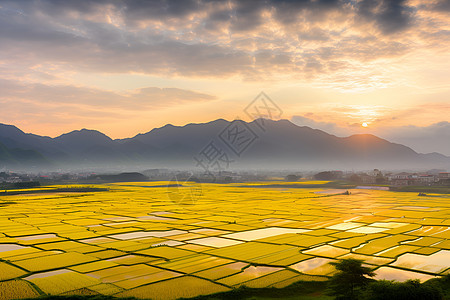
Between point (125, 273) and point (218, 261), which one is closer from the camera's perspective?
point (125, 273)

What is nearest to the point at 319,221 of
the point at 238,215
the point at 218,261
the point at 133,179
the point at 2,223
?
the point at 238,215

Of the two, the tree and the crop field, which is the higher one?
→ the tree

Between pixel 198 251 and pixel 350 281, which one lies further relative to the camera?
pixel 198 251

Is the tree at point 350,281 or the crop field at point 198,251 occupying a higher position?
the tree at point 350,281

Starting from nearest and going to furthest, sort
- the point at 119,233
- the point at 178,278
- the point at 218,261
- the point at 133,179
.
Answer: the point at 178,278, the point at 218,261, the point at 119,233, the point at 133,179

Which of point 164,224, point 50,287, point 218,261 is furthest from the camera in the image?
point 164,224

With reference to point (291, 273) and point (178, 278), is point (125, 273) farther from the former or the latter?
point (291, 273)

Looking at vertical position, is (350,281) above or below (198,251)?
above

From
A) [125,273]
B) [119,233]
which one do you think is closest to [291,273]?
[125,273]

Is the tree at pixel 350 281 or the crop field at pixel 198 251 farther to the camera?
the crop field at pixel 198 251

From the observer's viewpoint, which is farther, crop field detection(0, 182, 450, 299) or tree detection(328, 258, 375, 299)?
crop field detection(0, 182, 450, 299)
